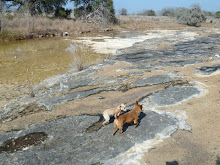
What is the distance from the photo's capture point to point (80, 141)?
430 cm

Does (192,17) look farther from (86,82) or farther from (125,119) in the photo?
(125,119)

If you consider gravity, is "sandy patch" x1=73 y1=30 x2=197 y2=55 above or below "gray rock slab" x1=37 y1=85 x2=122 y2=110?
above

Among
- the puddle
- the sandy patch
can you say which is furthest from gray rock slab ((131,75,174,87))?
the sandy patch

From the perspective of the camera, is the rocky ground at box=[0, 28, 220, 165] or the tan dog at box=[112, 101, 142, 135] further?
the tan dog at box=[112, 101, 142, 135]

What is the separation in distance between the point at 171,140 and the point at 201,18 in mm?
41793

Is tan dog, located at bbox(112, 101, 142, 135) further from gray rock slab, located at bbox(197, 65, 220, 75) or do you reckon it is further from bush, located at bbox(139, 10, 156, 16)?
bush, located at bbox(139, 10, 156, 16)

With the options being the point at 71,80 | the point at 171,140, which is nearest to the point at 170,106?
the point at 171,140

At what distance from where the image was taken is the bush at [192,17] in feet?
132

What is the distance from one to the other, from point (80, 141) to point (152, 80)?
4180mm

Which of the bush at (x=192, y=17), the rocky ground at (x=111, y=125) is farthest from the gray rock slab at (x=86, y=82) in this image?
the bush at (x=192, y=17)

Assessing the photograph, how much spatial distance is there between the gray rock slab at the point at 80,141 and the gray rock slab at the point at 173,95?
838mm

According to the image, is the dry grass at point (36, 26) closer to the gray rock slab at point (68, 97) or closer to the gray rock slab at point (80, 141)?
the gray rock slab at point (68, 97)

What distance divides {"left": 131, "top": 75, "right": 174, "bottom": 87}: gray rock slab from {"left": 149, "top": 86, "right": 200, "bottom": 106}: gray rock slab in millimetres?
771

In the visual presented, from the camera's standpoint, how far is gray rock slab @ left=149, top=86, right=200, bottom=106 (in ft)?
19.1
